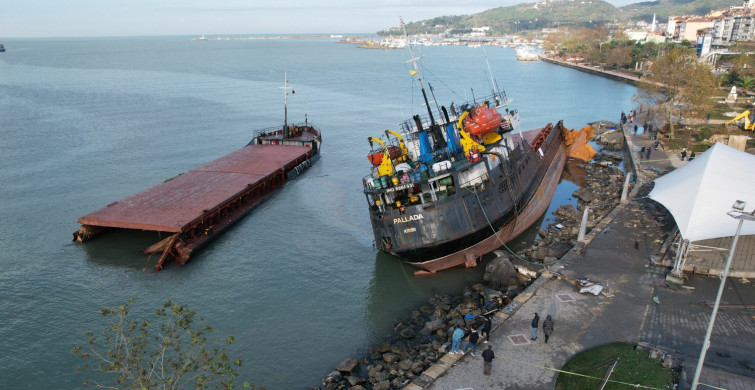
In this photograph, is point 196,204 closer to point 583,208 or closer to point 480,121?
point 480,121

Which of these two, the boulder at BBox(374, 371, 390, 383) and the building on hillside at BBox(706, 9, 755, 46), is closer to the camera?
the boulder at BBox(374, 371, 390, 383)

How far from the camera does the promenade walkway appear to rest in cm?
1630

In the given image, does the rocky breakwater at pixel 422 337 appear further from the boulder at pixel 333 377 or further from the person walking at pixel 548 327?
the person walking at pixel 548 327

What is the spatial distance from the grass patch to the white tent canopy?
25.1 feet

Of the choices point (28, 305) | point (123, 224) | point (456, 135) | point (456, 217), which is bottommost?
point (28, 305)

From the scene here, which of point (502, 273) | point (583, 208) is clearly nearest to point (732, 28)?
point (583, 208)

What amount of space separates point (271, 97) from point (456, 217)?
78.9 meters

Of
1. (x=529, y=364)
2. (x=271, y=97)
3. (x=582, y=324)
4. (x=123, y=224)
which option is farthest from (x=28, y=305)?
(x=271, y=97)

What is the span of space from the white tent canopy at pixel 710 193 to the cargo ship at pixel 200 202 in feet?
90.9

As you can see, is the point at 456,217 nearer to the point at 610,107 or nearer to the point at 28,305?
the point at 28,305

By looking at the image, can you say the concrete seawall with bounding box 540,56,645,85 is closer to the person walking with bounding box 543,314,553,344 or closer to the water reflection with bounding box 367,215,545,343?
the water reflection with bounding box 367,215,545,343

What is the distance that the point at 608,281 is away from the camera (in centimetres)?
2239

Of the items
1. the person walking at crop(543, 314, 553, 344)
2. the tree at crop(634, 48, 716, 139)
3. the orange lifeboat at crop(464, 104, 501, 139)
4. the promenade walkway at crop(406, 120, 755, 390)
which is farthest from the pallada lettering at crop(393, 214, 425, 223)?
the tree at crop(634, 48, 716, 139)

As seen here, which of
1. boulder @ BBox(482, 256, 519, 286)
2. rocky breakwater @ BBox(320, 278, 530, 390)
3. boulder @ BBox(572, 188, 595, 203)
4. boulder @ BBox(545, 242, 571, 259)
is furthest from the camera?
boulder @ BBox(572, 188, 595, 203)
